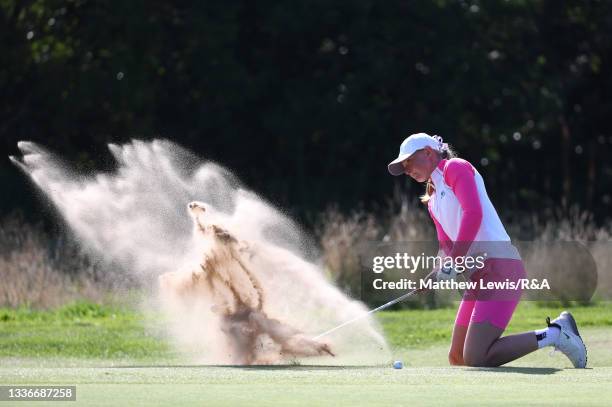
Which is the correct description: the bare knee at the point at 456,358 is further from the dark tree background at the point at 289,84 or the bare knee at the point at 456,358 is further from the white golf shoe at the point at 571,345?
the dark tree background at the point at 289,84

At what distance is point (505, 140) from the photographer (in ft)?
111

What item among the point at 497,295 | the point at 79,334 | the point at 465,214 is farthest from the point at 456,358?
the point at 79,334

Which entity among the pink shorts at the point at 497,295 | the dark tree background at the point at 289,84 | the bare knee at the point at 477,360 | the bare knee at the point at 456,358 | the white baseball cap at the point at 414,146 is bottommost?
the bare knee at the point at 477,360

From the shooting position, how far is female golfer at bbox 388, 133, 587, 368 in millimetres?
10078

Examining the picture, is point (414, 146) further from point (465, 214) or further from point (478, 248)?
point (478, 248)

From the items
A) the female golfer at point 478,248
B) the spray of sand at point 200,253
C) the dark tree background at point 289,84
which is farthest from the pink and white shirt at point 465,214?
the dark tree background at point 289,84

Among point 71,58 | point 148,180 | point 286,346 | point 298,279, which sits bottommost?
point 286,346

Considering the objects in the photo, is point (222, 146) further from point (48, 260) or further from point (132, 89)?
point (48, 260)

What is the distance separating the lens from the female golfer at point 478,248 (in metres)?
10.1

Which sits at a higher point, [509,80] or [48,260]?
[509,80]

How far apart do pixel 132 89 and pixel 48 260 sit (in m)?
12.0

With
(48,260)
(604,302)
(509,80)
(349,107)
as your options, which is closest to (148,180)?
(48,260)

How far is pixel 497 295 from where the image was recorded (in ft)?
33.8

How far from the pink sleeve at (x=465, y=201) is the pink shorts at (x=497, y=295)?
33 centimetres
